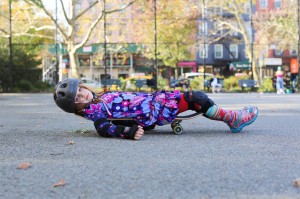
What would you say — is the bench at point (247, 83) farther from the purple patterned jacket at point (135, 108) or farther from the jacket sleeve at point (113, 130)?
the jacket sleeve at point (113, 130)

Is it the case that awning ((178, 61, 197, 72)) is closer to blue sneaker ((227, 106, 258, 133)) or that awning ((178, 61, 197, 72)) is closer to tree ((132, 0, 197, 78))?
tree ((132, 0, 197, 78))

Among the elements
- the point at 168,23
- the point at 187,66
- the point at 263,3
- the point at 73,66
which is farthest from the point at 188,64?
the point at 73,66

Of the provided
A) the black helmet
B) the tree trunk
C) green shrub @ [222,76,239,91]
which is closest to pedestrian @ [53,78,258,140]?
the black helmet

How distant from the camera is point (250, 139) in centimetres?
487

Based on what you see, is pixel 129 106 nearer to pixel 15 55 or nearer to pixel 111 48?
pixel 15 55

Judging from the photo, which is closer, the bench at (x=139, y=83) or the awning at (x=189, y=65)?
the bench at (x=139, y=83)

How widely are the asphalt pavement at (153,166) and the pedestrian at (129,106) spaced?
0.18 m

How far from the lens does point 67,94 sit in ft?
16.3

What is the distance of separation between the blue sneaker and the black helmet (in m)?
1.68

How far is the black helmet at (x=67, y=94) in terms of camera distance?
497 cm

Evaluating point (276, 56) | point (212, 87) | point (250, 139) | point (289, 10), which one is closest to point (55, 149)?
point (250, 139)

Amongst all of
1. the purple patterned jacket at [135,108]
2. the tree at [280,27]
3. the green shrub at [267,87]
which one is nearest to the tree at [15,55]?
the green shrub at [267,87]

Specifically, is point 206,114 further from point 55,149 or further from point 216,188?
point 216,188

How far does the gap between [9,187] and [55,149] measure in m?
1.51
